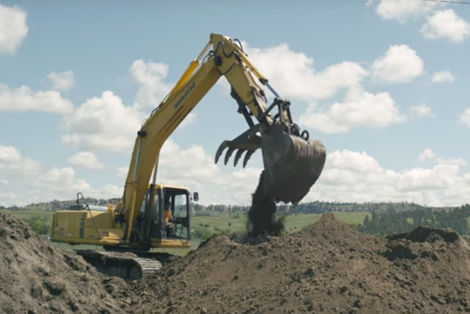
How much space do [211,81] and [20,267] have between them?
6772 millimetres

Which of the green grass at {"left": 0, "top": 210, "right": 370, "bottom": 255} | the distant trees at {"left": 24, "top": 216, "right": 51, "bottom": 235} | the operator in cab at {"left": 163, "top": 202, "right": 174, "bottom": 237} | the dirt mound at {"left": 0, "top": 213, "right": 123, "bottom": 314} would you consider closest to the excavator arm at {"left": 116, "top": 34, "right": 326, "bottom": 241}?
the operator in cab at {"left": 163, "top": 202, "right": 174, "bottom": 237}

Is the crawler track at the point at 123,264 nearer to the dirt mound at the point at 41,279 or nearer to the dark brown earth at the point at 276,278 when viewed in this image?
the dark brown earth at the point at 276,278

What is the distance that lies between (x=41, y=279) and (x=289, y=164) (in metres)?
4.91

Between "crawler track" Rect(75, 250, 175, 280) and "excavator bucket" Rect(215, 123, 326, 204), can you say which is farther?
"crawler track" Rect(75, 250, 175, 280)

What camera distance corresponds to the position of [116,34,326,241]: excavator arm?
1148 cm

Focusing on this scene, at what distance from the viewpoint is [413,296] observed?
9344 millimetres

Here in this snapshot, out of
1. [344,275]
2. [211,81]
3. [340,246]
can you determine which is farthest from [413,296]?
[211,81]

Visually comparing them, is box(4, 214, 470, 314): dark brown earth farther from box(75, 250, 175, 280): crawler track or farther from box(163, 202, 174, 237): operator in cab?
box(163, 202, 174, 237): operator in cab

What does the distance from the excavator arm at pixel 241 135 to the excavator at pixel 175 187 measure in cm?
2

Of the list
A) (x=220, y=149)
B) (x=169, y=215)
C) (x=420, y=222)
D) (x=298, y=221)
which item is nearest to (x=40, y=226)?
(x=298, y=221)

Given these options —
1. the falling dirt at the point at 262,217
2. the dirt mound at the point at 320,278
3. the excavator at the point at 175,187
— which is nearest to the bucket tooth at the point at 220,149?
the excavator at the point at 175,187

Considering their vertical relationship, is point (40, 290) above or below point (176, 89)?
below

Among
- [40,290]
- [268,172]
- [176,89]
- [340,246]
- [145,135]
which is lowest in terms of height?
[40,290]

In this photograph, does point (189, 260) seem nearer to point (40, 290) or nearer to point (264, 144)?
point (264, 144)
